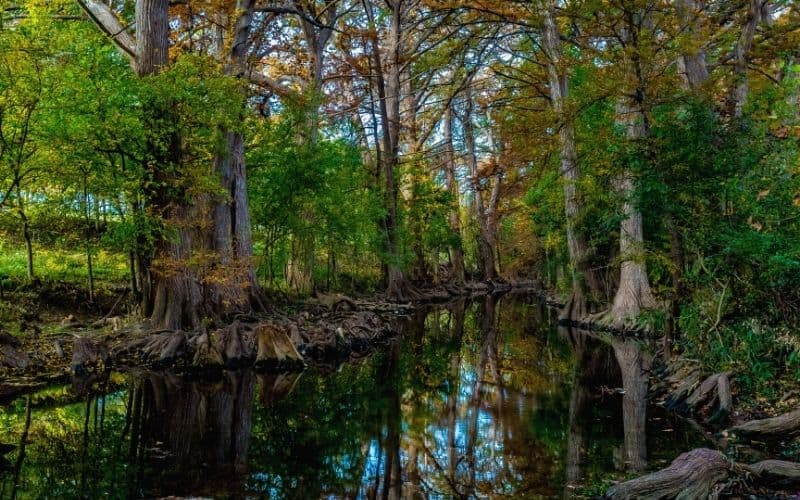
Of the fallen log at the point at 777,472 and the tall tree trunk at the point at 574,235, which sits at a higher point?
the tall tree trunk at the point at 574,235

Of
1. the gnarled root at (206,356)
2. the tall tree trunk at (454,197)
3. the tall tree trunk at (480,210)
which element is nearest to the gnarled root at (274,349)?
the gnarled root at (206,356)

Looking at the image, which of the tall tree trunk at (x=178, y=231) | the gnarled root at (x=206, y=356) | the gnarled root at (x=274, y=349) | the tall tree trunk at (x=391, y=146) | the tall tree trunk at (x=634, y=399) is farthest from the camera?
the tall tree trunk at (x=391, y=146)

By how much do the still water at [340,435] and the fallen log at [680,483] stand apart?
47cm

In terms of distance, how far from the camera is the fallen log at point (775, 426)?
21.4ft

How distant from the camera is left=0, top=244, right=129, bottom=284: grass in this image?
500 inches

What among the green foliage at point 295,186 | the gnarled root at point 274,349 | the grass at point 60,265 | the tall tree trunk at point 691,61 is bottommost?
the gnarled root at point 274,349

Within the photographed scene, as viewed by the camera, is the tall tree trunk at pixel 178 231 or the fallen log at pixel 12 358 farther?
the tall tree trunk at pixel 178 231

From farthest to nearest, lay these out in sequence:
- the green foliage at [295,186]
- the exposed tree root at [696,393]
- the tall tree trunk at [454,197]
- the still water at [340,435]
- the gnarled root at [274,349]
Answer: the tall tree trunk at [454,197] → the green foliage at [295,186] → the gnarled root at [274,349] → the exposed tree root at [696,393] → the still water at [340,435]

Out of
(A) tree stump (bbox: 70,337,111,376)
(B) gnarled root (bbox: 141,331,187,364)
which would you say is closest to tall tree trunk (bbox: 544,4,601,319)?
(B) gnarled root (bbox: 141,331,187,364)

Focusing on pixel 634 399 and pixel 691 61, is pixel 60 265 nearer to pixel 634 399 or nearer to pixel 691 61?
pixel 634 399

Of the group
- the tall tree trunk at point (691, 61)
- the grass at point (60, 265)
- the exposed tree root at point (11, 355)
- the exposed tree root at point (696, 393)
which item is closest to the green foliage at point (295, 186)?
the grass at point (60, 265)

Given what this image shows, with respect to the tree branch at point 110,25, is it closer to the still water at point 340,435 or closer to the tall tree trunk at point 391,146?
the still water at point 340,435

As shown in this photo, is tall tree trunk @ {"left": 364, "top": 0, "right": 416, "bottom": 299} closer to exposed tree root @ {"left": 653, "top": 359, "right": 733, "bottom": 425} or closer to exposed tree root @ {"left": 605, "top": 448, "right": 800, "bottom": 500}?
exposed tree root @ {"left": 653, "top": 359, "right": 733, "bottom": 425}

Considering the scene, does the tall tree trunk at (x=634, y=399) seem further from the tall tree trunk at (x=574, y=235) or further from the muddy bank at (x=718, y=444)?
the tall tree trunk at (x=574, y=235)
